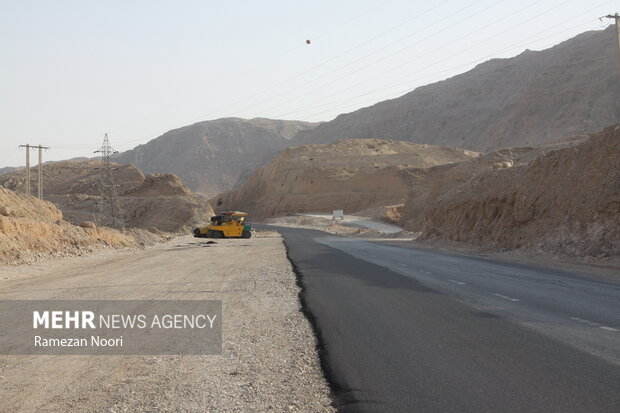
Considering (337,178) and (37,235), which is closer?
(37,235)

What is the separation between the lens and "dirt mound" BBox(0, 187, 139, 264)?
72.1ft

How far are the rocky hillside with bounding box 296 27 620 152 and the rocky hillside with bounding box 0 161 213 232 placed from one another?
65197 millimetres

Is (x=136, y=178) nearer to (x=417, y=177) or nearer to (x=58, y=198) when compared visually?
(x=58, y=198)

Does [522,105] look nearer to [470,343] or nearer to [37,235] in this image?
[37,235]

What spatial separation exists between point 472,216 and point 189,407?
31.7m

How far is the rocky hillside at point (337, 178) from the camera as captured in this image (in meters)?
93.7

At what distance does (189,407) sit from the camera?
19.1 feet

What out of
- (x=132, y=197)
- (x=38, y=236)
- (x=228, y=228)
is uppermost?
(x=132, y=197)

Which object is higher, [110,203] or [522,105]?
[522,105]

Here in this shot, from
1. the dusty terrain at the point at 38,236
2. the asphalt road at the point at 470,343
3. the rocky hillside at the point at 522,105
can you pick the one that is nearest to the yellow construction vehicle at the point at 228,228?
the dusty terrain at the point at 38,236

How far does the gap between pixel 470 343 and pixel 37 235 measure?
2098cm

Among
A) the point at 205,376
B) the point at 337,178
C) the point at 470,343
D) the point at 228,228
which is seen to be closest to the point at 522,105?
the point at 337,178

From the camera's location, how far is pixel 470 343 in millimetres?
8250

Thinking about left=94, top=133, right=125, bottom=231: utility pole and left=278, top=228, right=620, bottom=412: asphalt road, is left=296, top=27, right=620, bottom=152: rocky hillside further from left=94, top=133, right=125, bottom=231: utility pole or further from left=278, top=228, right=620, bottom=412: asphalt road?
left=278, top=228, right=620, bottom=412: asphalt road
